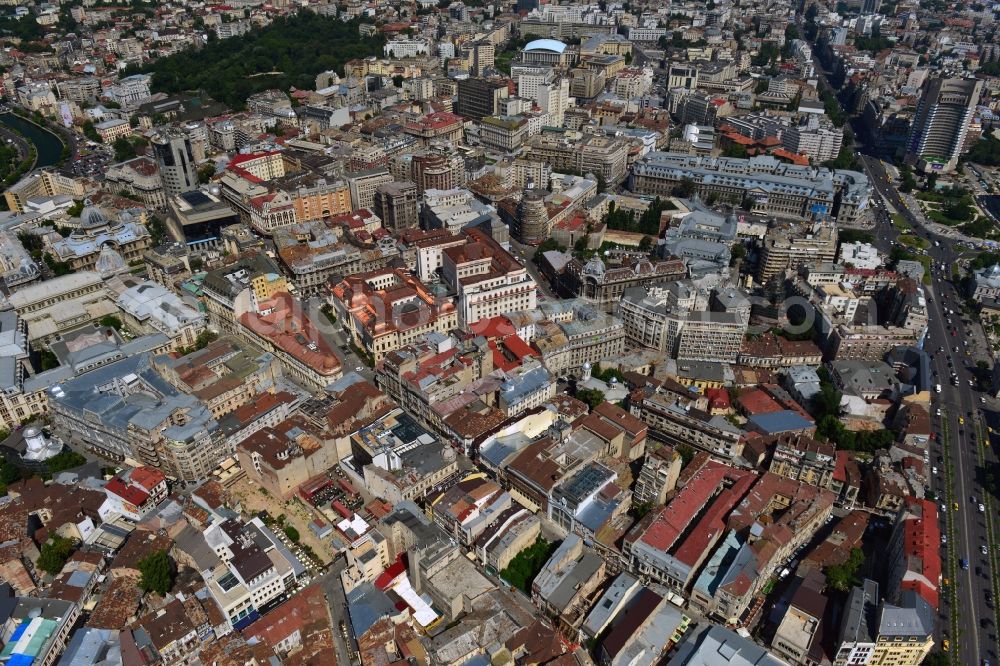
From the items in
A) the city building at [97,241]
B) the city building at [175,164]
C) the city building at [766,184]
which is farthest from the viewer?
the city building at [766,184]

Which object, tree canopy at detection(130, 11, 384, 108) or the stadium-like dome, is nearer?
tree canopy at detection(130, 11, 384, 108)

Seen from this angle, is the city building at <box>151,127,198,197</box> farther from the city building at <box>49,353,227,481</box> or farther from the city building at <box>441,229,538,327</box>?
the city building at <box>49,353,227,481</box>

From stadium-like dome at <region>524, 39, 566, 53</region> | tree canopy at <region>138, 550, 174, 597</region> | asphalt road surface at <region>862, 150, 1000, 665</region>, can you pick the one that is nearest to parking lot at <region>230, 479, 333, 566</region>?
tree canopy at <region>138, 550, 174, 597</region>

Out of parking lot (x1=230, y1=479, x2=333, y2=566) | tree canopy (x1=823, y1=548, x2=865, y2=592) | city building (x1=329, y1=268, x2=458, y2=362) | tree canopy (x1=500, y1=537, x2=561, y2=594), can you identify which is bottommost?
tree canopy (x1=500, y1=537, x2=561, y2=594)

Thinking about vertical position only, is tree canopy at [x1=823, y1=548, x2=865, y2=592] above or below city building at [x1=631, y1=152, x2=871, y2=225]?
below

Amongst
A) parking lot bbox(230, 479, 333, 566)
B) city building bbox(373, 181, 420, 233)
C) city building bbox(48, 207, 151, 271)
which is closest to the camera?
parking lot bbox(230, 479, 333, 566)

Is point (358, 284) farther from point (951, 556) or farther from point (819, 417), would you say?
point (951, 556)

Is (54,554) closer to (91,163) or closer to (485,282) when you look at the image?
(485,282)

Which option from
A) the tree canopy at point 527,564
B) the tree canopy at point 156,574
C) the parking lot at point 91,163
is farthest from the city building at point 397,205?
the tree canopy at point 156,574

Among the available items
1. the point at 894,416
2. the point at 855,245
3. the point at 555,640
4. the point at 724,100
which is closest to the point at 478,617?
the point at 555,640

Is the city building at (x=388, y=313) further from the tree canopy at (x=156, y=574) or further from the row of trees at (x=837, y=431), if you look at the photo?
the row of trees at (x=837, y=431)

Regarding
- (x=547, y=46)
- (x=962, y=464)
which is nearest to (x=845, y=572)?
(x=962, y=464)

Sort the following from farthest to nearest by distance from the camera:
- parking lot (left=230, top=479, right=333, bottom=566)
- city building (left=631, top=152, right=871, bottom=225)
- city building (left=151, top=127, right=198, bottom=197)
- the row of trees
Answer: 1. city building (left=631, top=152, right=871, bottom=225)
2. city building (left=151, top=127, right=198, bottom=197)
3. the row of trees
4. parking lot (left=230, top=479, right=333, bottom=566)
